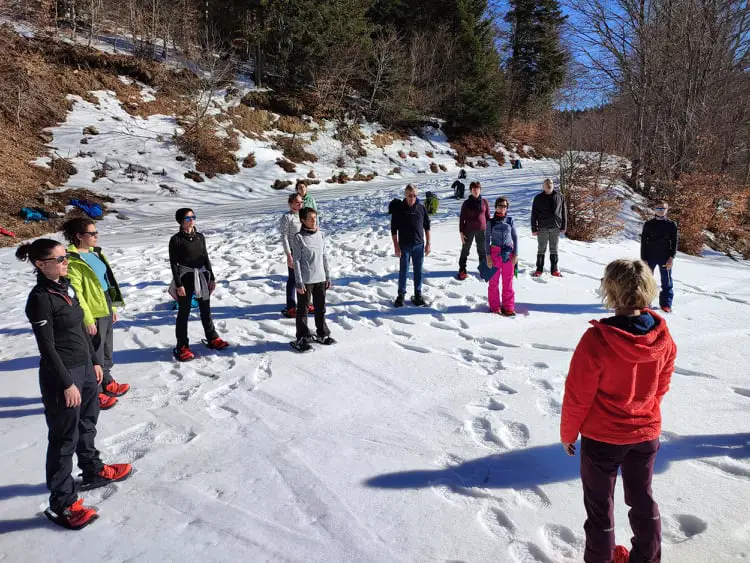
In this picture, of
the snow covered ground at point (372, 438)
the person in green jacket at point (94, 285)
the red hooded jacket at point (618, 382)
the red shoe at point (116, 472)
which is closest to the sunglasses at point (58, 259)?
the person in green jacket at point (94, 285)

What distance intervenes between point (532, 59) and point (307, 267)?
140 feet

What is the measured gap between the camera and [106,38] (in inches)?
1079

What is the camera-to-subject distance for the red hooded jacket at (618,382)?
2.03 metres

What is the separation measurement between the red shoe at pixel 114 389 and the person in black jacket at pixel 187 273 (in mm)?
728

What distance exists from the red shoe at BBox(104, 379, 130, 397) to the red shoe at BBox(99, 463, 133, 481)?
4.33ft

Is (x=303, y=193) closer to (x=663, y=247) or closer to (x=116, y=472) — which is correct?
(x=116, y=472)

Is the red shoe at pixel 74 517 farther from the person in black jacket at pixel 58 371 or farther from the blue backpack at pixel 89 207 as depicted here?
the blue backpack at pixel 89 207

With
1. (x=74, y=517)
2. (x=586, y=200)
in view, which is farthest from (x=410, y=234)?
(x=586, y=200)

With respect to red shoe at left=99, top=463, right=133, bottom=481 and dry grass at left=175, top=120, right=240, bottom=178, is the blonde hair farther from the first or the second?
dry grass at left=175, top=120, right=240, bottom=178

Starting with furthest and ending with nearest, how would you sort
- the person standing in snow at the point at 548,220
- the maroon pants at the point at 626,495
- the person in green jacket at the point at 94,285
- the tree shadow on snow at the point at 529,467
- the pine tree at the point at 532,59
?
the pine tree at the point at 532,59 < the person standing in snow at the point at 548,220 < the person in green jacket at the point at 94,285 < the tree shadow on snow at the point at 529,467 < the maroon pants at the point at 626,495

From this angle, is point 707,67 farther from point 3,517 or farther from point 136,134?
point 136,134

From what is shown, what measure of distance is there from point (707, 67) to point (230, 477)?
2076 cm

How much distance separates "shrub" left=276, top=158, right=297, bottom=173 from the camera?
22.2 metres

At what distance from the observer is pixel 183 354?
16.5ft
